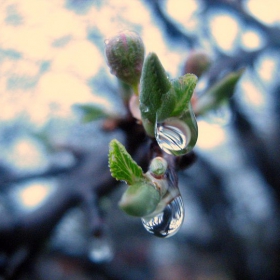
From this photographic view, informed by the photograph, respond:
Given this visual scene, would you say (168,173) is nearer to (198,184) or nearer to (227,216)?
(198,184)

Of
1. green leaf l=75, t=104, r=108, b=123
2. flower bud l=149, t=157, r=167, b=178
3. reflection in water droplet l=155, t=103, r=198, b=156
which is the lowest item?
green leaf l=75, t=104, r=108, b=123

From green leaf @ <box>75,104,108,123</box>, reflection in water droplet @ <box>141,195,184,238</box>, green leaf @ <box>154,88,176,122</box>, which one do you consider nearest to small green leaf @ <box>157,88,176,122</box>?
green leaf @ <box>154,88,176,122</box>

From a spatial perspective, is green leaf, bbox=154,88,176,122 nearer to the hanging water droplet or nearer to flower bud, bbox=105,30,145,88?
the hanging water droplet

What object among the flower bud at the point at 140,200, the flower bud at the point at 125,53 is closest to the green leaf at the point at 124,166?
the flower bud at the point at 140,200

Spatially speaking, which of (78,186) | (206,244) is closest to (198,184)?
(206,244)

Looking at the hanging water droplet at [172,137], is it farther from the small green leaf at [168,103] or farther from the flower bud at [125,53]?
the flower bud at [125,53]

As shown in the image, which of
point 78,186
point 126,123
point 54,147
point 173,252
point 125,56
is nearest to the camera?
point 125,56
